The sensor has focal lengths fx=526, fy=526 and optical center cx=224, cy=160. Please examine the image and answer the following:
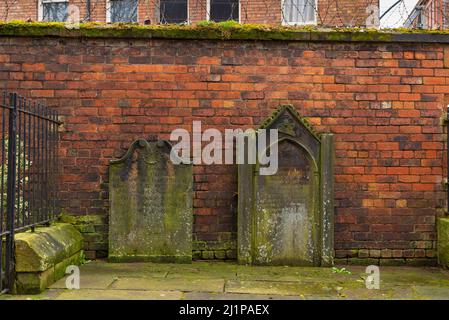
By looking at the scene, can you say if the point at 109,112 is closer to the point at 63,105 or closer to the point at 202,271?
the point at 63,105

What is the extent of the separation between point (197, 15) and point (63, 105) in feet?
21.6

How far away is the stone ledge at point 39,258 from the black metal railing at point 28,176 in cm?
8

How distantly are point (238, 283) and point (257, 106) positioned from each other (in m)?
2.39

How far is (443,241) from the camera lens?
6320 millimetres

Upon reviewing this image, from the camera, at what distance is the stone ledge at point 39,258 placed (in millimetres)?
4645

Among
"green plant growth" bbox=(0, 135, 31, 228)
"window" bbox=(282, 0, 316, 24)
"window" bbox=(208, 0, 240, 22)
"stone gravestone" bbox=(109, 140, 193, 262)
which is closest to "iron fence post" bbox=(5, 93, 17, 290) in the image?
"green plant growth" bbox=(0, 135, 31, 228)

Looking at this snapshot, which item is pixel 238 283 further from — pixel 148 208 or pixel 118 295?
pixel 148 208

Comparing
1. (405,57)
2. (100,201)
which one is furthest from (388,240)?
(100,201)

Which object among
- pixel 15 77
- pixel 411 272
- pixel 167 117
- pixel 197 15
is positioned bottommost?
pixel 411 272

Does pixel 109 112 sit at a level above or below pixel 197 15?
below

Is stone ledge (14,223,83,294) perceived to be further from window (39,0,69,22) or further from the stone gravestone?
window (39,0,69,22)

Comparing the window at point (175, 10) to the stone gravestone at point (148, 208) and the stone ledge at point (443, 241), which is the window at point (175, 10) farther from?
the stone ledge at point (443, 241)

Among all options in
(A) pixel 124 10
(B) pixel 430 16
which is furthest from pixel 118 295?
(B) pixel 430 16

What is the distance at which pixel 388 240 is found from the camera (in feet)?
21.5
